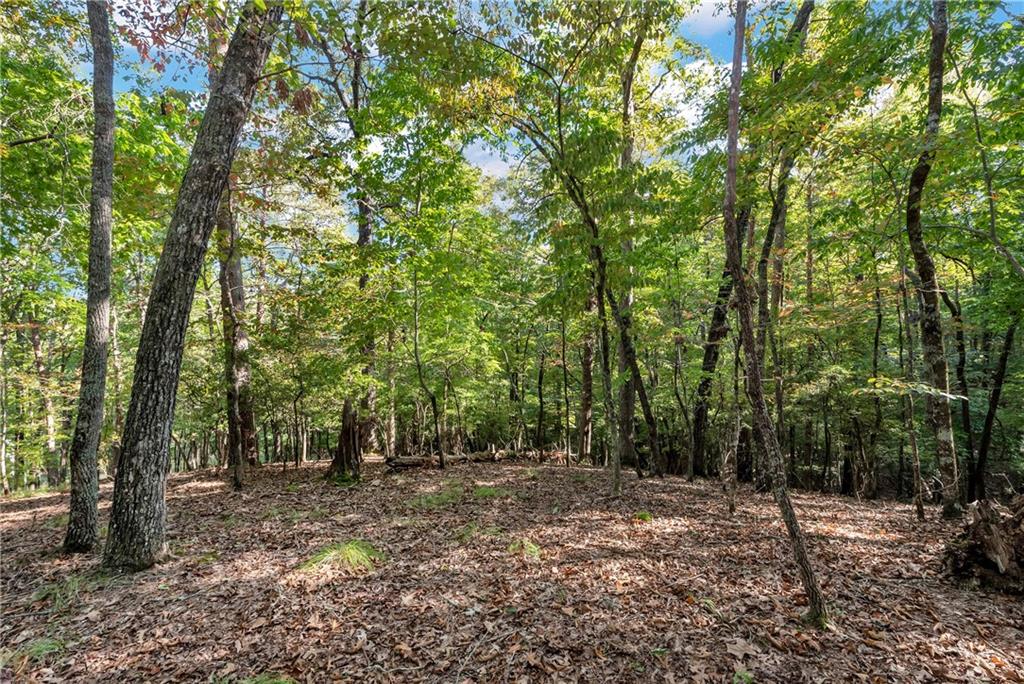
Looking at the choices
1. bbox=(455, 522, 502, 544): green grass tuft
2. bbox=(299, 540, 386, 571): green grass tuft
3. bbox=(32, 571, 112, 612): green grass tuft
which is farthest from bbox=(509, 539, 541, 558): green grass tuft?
bbox=(32, 571, 112, 612): green grass tuft

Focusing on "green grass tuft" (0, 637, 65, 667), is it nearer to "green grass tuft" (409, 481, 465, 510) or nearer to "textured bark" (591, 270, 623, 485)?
"green grass tuft" (409, 481, 465, 510)

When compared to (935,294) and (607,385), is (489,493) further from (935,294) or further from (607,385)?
(935,294)

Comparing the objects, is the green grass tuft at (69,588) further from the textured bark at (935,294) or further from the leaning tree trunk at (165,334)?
the textured bark at (935,294)

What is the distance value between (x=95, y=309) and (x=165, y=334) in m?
1.93

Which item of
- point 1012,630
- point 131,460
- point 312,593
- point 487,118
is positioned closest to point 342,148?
point 487,118

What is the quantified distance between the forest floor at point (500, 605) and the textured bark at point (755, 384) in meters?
0.43

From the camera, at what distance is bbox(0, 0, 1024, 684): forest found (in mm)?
3748

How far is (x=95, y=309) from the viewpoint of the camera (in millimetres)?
5648

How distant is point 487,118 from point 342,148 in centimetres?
399

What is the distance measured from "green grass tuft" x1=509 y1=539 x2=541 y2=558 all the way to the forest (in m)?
0.04

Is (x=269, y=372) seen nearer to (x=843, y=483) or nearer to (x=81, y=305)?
(x=81, y=305)

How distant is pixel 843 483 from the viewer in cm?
1777

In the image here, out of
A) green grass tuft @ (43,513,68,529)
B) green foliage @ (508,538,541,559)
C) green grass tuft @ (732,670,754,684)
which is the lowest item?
green grass tuft @ (732,670,754,684)

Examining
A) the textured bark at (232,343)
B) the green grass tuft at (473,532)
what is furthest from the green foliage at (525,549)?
the textured bark at (232,343)
